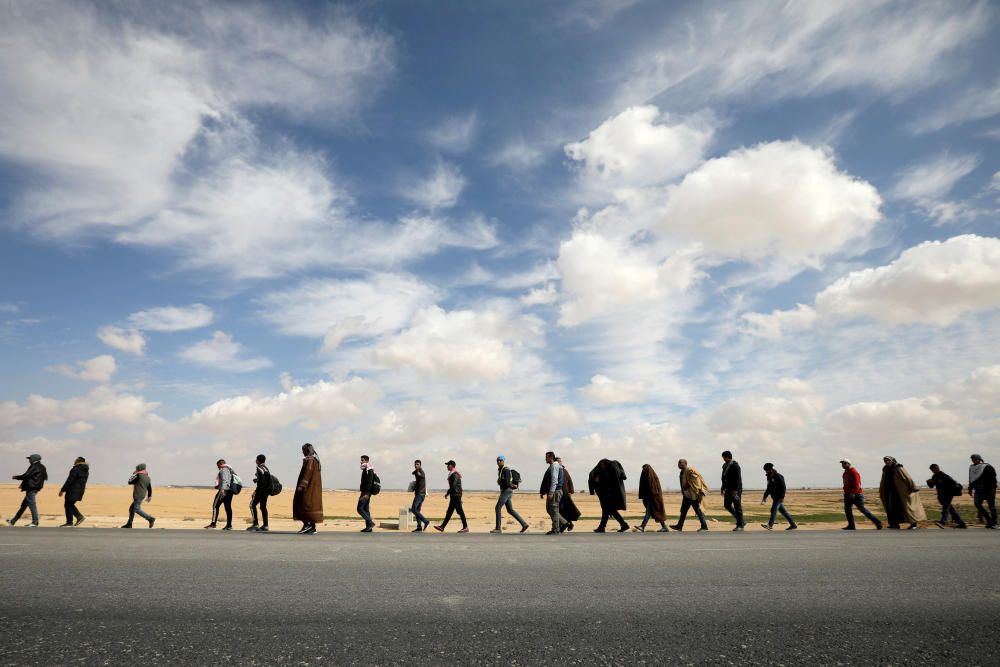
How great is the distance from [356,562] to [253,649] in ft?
14.1

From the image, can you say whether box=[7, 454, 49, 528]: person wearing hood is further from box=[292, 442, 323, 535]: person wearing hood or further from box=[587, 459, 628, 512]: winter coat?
box=[587, 459, 628, 512]: winter coat

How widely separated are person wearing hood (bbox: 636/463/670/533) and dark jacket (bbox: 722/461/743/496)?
1905 millimetres

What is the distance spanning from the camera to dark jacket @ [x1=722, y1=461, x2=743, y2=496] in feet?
53.2

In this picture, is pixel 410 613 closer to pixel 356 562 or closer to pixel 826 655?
pixel 826 655

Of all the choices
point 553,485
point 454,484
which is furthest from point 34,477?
point 553,485

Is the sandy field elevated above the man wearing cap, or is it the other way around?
the man wearing cap

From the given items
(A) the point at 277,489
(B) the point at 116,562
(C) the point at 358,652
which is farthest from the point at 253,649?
(A) the point at 277,489

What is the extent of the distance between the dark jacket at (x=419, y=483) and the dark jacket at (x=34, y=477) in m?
10.0

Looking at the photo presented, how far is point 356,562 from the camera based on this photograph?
7.71 metres

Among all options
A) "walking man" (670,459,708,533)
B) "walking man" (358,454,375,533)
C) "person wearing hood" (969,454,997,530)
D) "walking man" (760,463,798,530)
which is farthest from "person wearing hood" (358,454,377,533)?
"person wearing hood" (969,454,997,530)

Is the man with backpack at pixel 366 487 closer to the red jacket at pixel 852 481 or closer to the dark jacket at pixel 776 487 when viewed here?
the dark jacket at pixel 776 487

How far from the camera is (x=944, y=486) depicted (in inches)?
645

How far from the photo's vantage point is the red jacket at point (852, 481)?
51.8ft

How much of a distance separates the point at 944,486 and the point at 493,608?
676 inches
